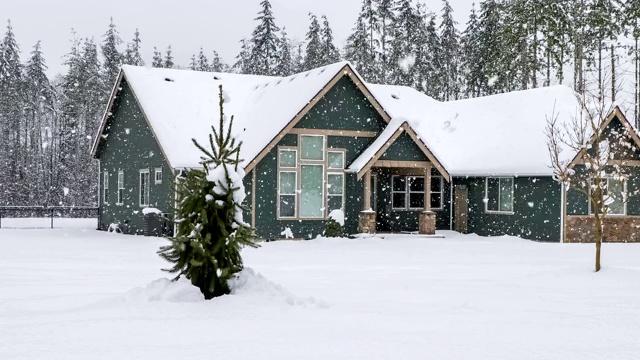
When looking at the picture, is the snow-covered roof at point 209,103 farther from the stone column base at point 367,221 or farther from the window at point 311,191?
the stone column base at point 367,221

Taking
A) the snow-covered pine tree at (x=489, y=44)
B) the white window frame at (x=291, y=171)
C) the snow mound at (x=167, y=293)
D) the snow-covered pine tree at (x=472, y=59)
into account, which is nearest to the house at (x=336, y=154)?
the white window frame at (x=291, y=171)

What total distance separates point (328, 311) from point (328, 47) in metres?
52.1

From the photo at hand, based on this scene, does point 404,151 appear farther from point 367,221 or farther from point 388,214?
point 388,214

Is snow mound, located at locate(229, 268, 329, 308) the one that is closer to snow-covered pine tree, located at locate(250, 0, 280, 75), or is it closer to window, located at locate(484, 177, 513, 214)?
window, located at locate(484, 177, 513, 214)

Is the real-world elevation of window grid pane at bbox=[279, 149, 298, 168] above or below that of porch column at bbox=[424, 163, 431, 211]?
above

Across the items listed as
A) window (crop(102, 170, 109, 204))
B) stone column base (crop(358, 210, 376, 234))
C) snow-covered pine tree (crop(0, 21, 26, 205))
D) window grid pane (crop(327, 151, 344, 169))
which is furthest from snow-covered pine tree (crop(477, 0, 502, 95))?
snow-covered pine tree (crop(0, 21, 26, 205))

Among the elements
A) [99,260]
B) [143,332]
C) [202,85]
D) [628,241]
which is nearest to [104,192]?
[202,85]

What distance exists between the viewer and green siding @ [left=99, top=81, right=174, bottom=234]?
28984 millimetres

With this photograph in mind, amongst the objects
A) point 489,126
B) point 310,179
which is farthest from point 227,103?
point 489,126

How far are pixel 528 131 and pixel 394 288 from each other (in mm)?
18105

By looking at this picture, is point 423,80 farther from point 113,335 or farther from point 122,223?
point 113,335

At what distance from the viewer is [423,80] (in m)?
59.0

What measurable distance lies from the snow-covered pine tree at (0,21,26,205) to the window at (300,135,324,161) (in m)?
40.1

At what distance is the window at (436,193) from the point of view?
3222 cm
